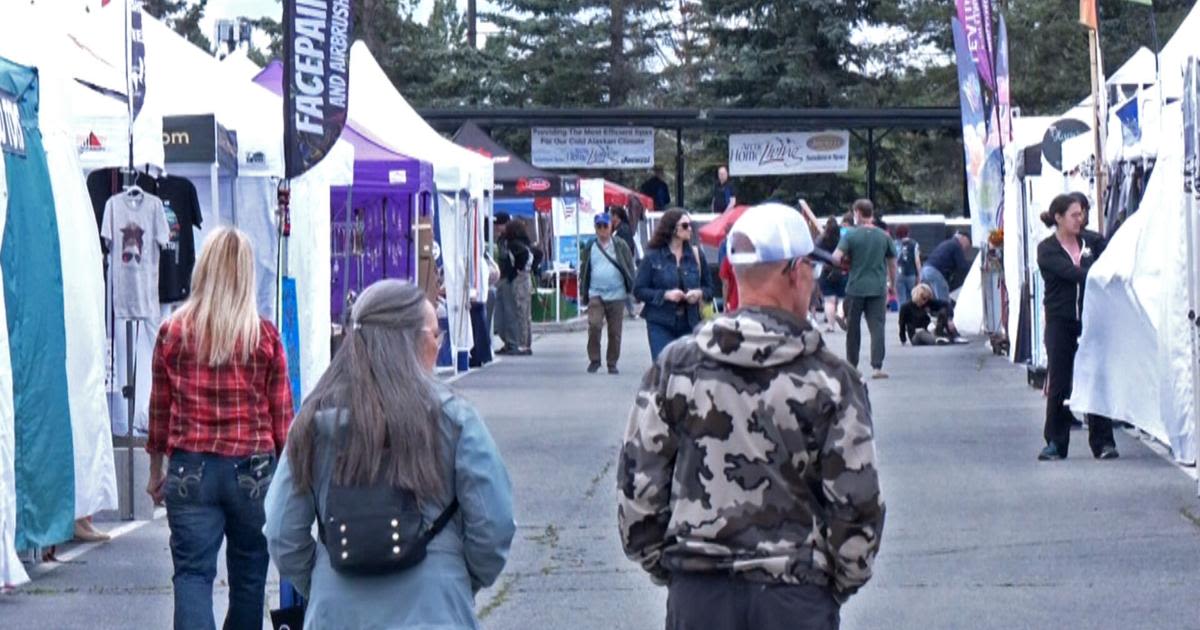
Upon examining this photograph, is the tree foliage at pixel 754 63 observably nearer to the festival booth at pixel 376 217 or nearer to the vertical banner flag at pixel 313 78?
the festival booth at pixel 376 217

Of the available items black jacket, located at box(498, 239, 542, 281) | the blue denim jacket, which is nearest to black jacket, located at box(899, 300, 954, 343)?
black jacket, located at box(498, 239, 542, 281)

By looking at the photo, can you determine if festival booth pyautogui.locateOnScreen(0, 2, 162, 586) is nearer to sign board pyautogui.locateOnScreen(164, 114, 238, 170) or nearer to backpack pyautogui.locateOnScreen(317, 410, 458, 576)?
sign board pyautogui.locateOnScreen(164, 114, 238, 170)

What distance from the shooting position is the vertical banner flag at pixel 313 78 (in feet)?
36.6

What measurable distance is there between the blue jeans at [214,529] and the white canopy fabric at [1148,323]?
22.7ft

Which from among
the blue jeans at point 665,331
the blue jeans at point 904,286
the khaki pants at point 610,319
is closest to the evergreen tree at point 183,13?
the blue jeans at point 904,286

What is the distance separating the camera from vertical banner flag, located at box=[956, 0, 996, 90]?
2336cm

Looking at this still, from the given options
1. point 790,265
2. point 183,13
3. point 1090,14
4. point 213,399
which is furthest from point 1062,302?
point 183,13

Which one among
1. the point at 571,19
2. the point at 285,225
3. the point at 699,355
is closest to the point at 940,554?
the point at 285,225

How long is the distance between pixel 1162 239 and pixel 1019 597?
4953 mm

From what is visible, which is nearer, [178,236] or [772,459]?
[772,459]

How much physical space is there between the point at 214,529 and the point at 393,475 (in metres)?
2.68

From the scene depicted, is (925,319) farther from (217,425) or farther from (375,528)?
(375,528)

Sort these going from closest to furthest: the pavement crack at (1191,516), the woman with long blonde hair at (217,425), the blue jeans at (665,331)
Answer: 1. the woman with long blonde hair at (217,425)
2. the pavement crack at (1191,516)
3. the blue jeans at (665,331)

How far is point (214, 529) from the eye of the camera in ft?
24.1
